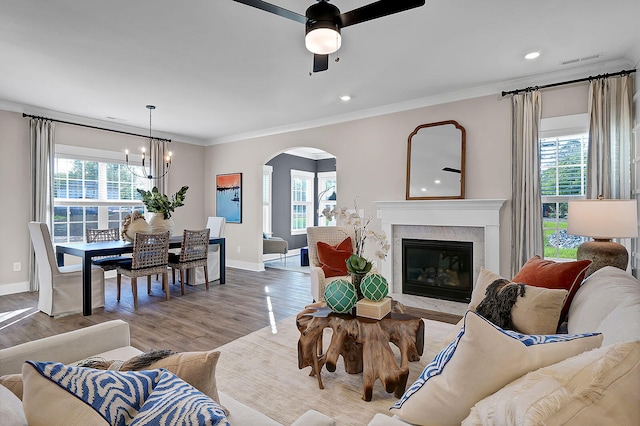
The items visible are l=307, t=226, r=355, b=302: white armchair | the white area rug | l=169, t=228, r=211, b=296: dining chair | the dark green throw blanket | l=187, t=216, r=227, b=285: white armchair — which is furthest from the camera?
l=187, t=216, r=227, b=285: white armchair

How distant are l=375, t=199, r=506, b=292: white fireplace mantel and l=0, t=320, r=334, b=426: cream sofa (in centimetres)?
357

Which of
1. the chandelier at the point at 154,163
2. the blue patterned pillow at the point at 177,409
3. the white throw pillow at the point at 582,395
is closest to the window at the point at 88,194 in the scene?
the chandelier at the point at 154,163

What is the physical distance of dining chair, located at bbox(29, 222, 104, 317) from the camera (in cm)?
368

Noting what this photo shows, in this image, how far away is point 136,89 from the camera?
13.4 feet

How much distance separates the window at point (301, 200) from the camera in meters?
8.72

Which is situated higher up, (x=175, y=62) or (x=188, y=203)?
(x=175, y=62)

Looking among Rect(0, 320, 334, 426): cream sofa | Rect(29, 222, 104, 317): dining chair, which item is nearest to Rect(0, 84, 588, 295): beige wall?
Rect(29, 222, 104, 317): dining chair

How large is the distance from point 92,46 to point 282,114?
8.74 ft

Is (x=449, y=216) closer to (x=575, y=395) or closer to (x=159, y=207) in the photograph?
(x=575, y=395)

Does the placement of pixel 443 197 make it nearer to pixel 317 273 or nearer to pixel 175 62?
pixel 317 273

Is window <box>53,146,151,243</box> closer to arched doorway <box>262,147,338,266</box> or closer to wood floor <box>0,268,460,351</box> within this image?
wood floor <box>0,268,460,351</box>

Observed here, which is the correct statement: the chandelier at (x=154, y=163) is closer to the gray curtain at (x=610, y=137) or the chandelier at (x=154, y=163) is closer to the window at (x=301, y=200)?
the window at (x=301, y=200)

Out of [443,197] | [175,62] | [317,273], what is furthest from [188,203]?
[443,197]

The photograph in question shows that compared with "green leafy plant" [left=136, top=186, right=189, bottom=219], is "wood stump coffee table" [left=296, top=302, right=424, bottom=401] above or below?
below
